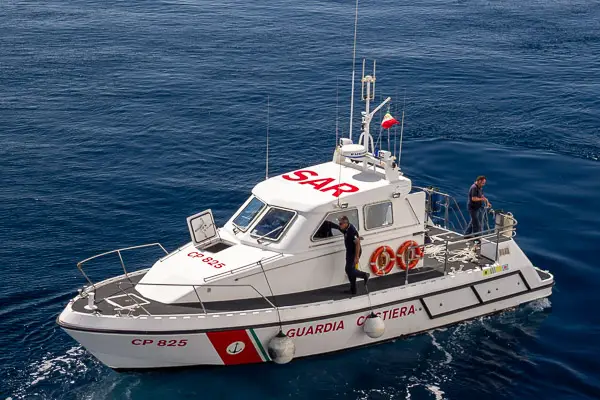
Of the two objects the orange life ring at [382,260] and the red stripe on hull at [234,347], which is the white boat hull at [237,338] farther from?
the orange life ring at [382,260]

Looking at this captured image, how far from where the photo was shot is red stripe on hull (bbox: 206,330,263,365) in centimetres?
1462

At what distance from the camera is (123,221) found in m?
21.8

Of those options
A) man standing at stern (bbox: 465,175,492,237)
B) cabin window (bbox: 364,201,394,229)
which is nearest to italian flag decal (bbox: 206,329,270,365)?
cabin window (bbox: 364,201,394,229)

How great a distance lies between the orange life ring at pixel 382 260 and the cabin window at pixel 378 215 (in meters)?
0.51

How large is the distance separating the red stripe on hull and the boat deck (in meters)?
0.48

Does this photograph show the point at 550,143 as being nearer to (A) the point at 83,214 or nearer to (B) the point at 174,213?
(B) the point at 174,213

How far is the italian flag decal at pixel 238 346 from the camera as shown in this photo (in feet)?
48.0

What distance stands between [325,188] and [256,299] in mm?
2799

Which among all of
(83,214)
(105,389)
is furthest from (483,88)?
(105,389)

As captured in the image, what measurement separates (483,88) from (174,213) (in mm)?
16313

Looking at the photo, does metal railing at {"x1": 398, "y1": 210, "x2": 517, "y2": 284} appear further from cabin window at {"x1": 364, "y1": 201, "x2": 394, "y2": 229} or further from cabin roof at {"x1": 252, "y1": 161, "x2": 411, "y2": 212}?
cabin roof at {"x1": 252, "y1": 161, "x2": 411, "y2": 212}

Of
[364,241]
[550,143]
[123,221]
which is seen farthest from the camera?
[550,143]

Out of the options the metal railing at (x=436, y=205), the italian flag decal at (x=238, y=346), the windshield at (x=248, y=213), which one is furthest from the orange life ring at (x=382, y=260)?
the italian flag decal at (x=238, y=346)

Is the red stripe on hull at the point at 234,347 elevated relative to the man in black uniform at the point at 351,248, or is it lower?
lower
